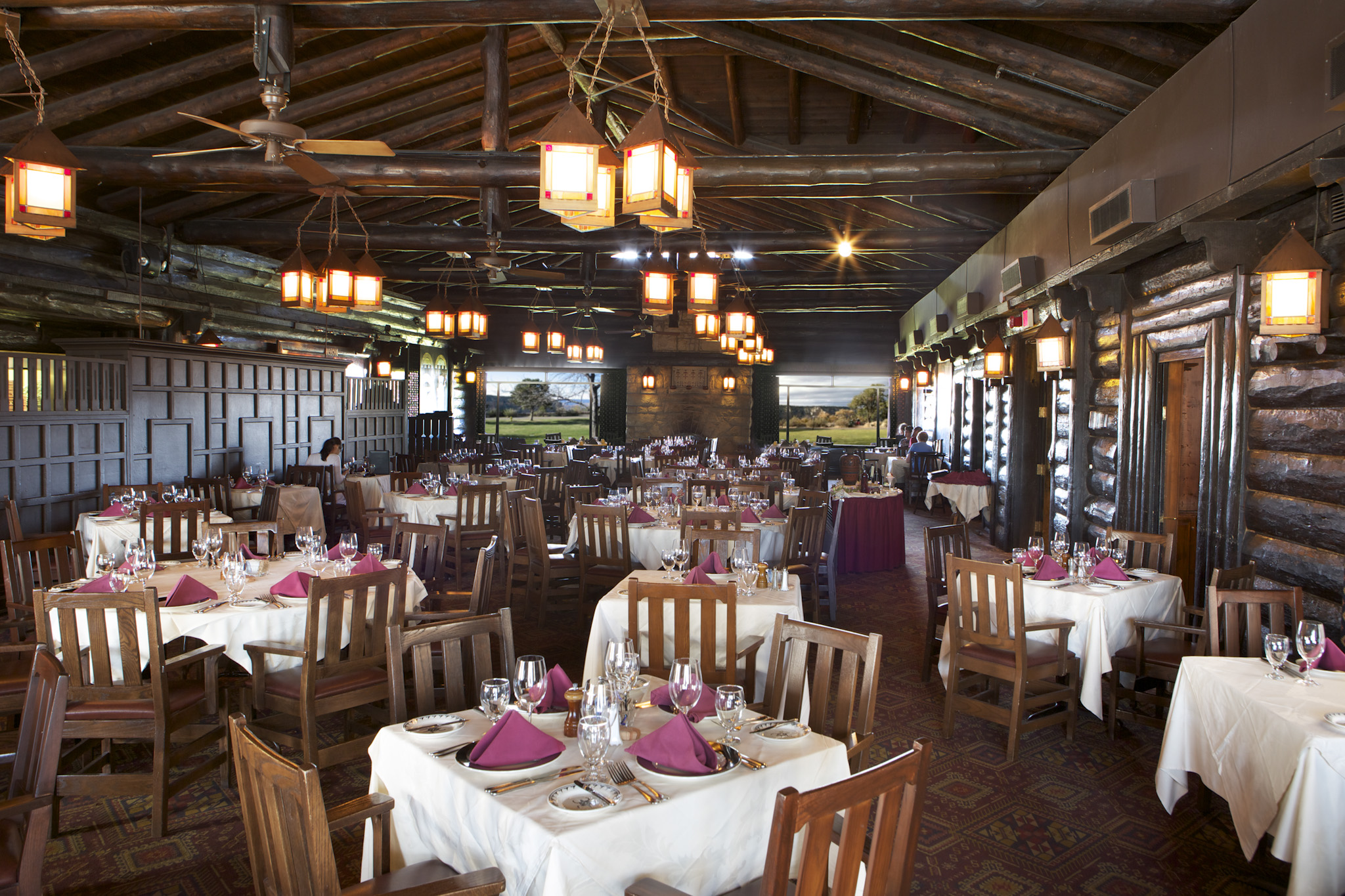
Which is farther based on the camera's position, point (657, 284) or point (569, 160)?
point (657, 284)

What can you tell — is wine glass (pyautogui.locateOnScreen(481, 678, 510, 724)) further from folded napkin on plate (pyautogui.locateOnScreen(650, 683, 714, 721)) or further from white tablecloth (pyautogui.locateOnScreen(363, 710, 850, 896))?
folded napkin on plate (pyautogui.locateOnScreen(650, 683, 714, 721))

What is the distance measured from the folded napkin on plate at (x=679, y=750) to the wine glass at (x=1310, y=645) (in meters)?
2.54

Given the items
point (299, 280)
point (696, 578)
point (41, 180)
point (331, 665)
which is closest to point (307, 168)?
point (41, 180)

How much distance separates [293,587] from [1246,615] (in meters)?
4.88

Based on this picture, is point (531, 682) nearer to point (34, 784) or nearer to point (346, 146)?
point (34, 784)

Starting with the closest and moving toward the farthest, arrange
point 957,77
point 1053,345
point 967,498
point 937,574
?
point 937,574 < point 957,77 < point 1053,345 < point 967,498

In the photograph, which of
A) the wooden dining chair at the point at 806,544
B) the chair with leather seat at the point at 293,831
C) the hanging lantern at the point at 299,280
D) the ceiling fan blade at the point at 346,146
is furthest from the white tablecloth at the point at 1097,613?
the hanging lantern at the point at 299,280

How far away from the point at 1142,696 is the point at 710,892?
12.4ft

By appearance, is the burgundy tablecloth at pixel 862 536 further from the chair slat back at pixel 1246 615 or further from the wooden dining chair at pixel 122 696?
the wooden dining chair at pixel 122 696

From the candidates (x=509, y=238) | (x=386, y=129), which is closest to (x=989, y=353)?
(x=509, y=238)

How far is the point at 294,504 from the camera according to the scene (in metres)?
9.94

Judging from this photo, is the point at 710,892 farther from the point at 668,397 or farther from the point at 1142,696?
the point at 668,397

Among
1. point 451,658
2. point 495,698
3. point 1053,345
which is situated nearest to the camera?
point 495,698

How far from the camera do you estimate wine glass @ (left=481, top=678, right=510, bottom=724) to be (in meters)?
2.70
